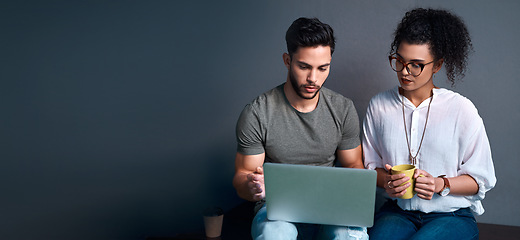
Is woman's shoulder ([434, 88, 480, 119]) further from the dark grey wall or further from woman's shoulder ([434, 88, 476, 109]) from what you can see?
the dark grey wall

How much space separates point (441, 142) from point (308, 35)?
773 mm

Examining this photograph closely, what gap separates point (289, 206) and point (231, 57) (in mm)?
1348

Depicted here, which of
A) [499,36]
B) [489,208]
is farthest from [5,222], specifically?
[499,36]

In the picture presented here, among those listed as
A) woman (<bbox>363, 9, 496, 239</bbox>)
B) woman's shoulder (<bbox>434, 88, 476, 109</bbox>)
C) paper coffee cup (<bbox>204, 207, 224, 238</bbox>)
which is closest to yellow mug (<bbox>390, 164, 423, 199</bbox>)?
woman (<bbox>363, 9, 496, 239</bbox>)

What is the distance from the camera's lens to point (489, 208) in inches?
104

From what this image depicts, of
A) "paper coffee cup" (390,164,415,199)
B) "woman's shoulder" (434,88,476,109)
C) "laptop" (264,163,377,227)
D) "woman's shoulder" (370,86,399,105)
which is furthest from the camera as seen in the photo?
"woman's shoulder" (370,86,399,105)

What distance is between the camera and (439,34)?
6.68ft

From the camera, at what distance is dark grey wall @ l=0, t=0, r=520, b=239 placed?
2568 millimetres

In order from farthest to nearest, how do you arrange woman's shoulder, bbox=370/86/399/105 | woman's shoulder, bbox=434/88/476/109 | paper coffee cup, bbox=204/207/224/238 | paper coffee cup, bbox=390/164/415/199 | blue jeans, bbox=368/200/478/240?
paper coffee cup, bbox=204/207/224/238, woman's shoulder, bbox=370/86/399/105, woman's shoulder, bbox=434/88/476/109, blue jeans, bbox=368/200/478/240, paper coffee cup, bbox=390/164/415/199

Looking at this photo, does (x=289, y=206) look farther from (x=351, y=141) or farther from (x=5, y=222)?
(x=5, y=222)

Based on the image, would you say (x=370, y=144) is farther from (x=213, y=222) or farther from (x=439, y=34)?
(x=213, y=222)

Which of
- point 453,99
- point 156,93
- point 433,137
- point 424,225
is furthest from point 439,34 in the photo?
point 156,93

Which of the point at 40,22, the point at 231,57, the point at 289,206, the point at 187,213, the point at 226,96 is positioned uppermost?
the point at 40,22

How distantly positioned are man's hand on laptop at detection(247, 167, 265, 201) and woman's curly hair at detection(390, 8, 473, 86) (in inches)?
33.9
